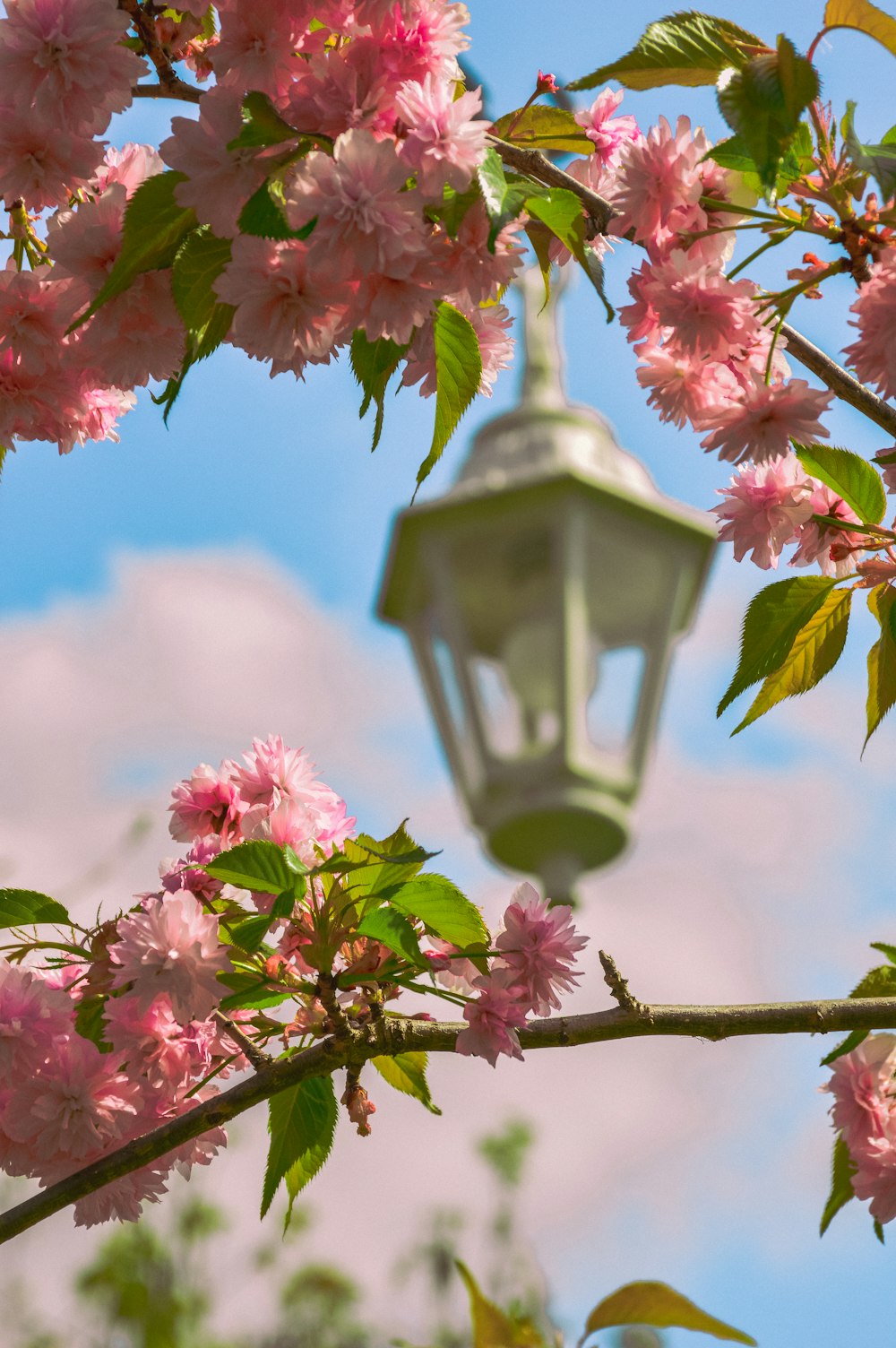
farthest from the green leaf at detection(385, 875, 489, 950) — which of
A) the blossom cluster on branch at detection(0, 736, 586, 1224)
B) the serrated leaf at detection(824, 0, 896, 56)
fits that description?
the serrated leaf at detection(824, 0, 896, 56)

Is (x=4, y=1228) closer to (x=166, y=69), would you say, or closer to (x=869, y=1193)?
(x=869, y=1193)

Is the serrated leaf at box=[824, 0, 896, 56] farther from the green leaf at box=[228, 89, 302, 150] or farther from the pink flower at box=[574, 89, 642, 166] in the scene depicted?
the green leaf at box=[228, 89, 302, 150]

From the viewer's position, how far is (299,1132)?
51.4 inches

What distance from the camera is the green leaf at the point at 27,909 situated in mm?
1311

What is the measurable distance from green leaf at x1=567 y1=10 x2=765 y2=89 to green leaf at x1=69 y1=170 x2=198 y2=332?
0.31m

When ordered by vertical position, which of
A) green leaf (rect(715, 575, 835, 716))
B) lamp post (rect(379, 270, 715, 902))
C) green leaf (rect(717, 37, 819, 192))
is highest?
lamp post (rect(379, 270, 715, 902))

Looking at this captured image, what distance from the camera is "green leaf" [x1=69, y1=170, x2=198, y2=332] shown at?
109cm

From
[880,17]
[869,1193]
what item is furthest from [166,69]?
[869,1193]

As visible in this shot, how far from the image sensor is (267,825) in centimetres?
137

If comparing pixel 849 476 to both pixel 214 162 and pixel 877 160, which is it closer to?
pixel 877 160

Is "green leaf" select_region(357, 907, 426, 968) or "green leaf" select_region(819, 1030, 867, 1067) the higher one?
"green leaf" select_region(357, 907, 426, 968)

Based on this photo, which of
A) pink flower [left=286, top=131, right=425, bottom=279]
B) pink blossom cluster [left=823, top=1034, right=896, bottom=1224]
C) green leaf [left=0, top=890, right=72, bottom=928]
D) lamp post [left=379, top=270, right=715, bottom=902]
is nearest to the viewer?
pink flower [left=286, top=131, right=425, bottom=279]

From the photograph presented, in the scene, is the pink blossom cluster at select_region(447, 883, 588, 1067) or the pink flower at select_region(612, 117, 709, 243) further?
the pink blossom cluster at select_region(447, 883, 588, 1067)

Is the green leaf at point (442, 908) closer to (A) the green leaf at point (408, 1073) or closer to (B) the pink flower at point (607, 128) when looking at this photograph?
(A) the green leaf at point (408, 1073)
